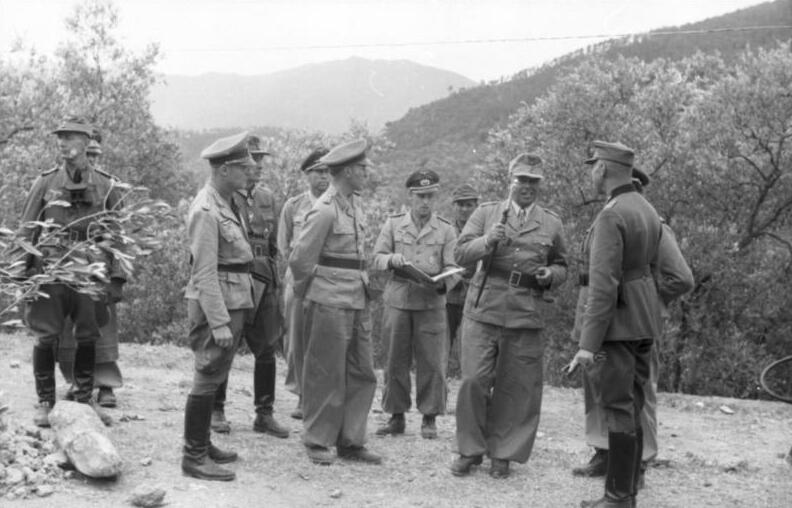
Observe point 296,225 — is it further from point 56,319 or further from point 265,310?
point 56,319

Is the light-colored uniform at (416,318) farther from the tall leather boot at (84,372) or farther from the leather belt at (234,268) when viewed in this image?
the tall leather boot at (84,372)

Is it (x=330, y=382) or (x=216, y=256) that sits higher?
(x=216, y=256)

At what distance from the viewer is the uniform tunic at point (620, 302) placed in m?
5.08

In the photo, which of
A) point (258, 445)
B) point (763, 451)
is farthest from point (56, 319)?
point (763, 451)

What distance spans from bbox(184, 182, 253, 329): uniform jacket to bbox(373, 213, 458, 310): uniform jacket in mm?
1820

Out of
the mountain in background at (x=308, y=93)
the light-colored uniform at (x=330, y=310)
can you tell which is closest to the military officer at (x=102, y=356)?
the light-colored uniform at (x=330, y=310)

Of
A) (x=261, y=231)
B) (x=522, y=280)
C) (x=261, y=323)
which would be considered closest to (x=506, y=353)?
(x=522, y=280)

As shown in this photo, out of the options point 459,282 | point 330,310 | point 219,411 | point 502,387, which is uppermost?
point 330,310

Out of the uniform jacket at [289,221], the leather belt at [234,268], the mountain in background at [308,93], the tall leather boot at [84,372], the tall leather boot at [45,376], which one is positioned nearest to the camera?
the leather belt at [234,268]

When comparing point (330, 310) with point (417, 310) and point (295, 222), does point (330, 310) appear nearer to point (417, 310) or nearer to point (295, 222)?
point (417, 310)

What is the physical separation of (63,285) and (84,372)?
75 cm

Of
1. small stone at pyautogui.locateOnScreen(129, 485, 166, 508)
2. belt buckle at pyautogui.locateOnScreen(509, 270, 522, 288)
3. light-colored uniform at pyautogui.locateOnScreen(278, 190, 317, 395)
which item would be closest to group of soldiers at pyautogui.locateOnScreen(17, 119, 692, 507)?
belt buckle at pyautogui.locateOnScreen(509, 270, 522, 288)

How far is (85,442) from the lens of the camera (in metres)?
5.38

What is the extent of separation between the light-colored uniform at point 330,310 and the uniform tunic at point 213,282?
54cm
